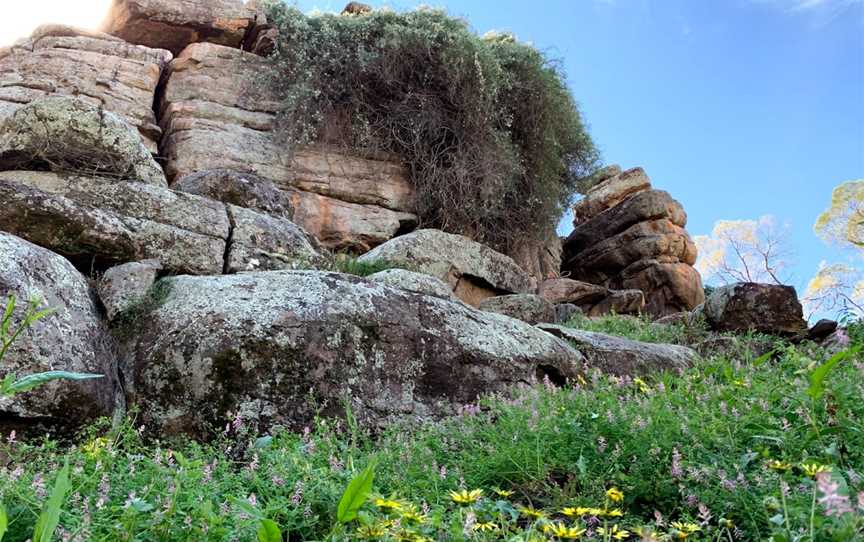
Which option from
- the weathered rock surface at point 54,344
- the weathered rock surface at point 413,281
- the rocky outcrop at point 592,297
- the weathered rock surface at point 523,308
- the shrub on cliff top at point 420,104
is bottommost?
the weathered rock surface at point 54,344

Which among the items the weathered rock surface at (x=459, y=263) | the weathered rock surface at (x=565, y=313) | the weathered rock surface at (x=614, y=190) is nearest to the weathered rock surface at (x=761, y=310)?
the weathered rock surface at (x=565, y=313)

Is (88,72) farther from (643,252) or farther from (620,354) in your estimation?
(643,252)

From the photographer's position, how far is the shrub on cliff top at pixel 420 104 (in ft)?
45.3

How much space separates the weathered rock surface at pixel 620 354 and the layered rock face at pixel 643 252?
10.3 m

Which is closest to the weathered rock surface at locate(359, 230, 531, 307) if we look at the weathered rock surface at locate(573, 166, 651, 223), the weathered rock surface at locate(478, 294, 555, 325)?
the weathered rock surface at locate(478, 294, 555, 325)

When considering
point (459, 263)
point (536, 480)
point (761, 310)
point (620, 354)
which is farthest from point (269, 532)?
point (761, 310)

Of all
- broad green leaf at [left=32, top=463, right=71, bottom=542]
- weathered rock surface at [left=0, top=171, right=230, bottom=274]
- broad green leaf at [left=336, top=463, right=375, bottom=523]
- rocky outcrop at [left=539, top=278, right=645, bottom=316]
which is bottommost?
broad green leaf at [left=32, top=463, right=71, bottom=542]

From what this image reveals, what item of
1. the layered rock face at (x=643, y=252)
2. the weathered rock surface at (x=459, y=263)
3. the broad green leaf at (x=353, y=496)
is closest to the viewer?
the broad green leaf at (x=353, y=496)

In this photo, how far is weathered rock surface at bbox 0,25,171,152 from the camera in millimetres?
12570

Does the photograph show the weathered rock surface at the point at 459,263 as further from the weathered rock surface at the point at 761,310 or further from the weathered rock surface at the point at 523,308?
the weathered rock surface at the point at 761,310

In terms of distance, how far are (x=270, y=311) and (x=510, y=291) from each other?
7.41 m

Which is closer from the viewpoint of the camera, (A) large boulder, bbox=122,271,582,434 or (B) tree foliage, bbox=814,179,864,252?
(A) large boulder, bbox=122,271,582,434

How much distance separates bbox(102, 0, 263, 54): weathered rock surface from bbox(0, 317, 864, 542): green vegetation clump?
41.9 feet

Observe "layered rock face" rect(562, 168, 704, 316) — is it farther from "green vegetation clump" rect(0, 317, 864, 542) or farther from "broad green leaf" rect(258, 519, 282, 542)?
"broad green leaf" rect(258, 519, 282, 542)
